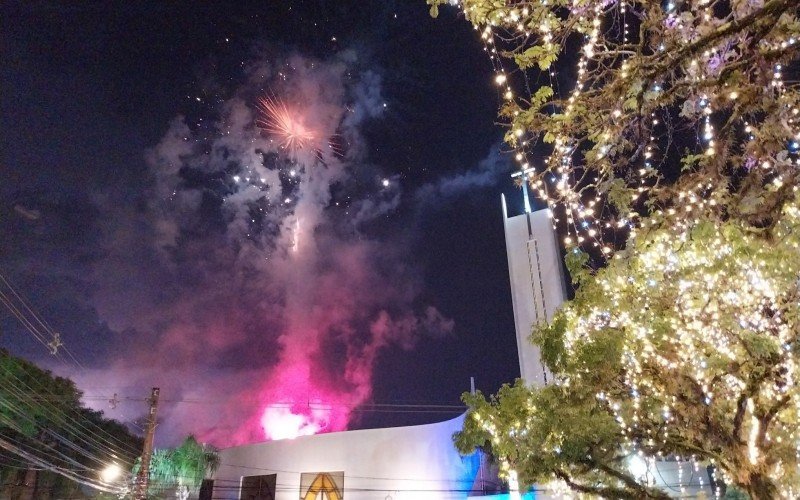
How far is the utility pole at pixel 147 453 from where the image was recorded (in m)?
14.6

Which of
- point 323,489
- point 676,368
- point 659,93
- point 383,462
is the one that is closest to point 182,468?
point 323,489

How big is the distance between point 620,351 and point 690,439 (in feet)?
5.26

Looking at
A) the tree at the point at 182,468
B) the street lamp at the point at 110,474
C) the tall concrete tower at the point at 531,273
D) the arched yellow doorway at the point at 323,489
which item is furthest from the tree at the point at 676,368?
the tree at the point at 182,468

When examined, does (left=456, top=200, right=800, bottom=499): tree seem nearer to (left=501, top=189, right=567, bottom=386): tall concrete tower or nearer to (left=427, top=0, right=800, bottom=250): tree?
(left=427, top=0, right=800, bottom=250): tree

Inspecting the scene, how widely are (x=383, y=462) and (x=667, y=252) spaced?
19.8m

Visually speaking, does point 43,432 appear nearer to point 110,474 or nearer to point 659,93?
point 110,474

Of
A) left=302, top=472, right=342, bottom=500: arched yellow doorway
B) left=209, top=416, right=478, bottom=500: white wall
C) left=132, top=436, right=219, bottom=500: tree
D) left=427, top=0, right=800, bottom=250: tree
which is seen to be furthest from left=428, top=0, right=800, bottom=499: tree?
left=132, top=436, right=219, bottom=500: tree

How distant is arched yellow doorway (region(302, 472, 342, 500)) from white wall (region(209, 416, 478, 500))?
37cm

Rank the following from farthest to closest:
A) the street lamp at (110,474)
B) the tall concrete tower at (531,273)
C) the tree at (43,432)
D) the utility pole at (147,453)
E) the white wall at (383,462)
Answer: the tall concrete tower at (531,273)
the street lamp at (110,474)
the white wall at (383,462)
the tree at (43,432)
the utility pole at (147,453)

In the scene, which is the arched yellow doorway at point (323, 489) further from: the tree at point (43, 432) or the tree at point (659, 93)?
the tree at point (659, 93)

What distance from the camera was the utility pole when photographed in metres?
14.6

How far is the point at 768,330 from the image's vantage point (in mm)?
6746

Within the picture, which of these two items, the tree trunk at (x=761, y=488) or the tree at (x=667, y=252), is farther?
the tree trunk at (x=761, y=488)

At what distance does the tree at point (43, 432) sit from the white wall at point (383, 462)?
27.3 feet
